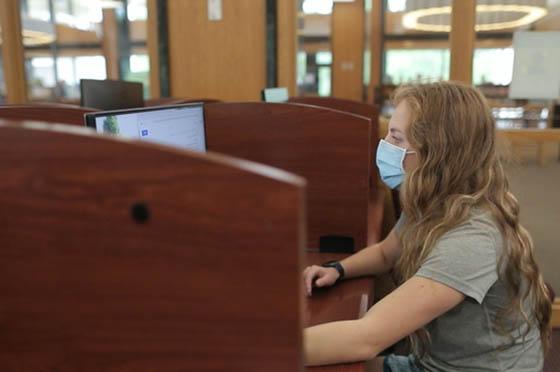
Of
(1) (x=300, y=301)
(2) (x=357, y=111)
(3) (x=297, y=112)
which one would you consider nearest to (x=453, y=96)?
(3) (x=297, y=112)

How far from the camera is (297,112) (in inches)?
61.1

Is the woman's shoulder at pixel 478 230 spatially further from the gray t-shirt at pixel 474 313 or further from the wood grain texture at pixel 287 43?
the wood grain texture at pixel 287 43

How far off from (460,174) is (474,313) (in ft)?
0.96

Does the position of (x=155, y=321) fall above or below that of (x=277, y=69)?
below

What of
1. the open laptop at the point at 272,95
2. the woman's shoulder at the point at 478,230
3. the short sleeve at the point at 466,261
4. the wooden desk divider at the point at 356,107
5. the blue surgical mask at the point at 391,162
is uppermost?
the open laptop at the point at 272,95

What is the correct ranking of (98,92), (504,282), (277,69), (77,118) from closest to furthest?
1. (504,282)
2. (77,118)
3. (98,92)
4. (277,69)

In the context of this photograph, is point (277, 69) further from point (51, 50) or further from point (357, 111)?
point (51, 50)

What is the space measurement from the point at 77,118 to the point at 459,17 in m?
2.27

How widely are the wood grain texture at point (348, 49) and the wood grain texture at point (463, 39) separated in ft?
13.9

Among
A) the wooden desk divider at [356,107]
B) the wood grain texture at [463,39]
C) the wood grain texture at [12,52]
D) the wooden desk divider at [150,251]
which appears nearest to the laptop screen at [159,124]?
the wooden desk divider at [150,251]

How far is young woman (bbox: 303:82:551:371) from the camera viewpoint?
0.97m

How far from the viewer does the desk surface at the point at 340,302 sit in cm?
108

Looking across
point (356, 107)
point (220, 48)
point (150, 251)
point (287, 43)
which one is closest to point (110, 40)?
point (220, 48)

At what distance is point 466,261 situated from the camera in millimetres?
978
